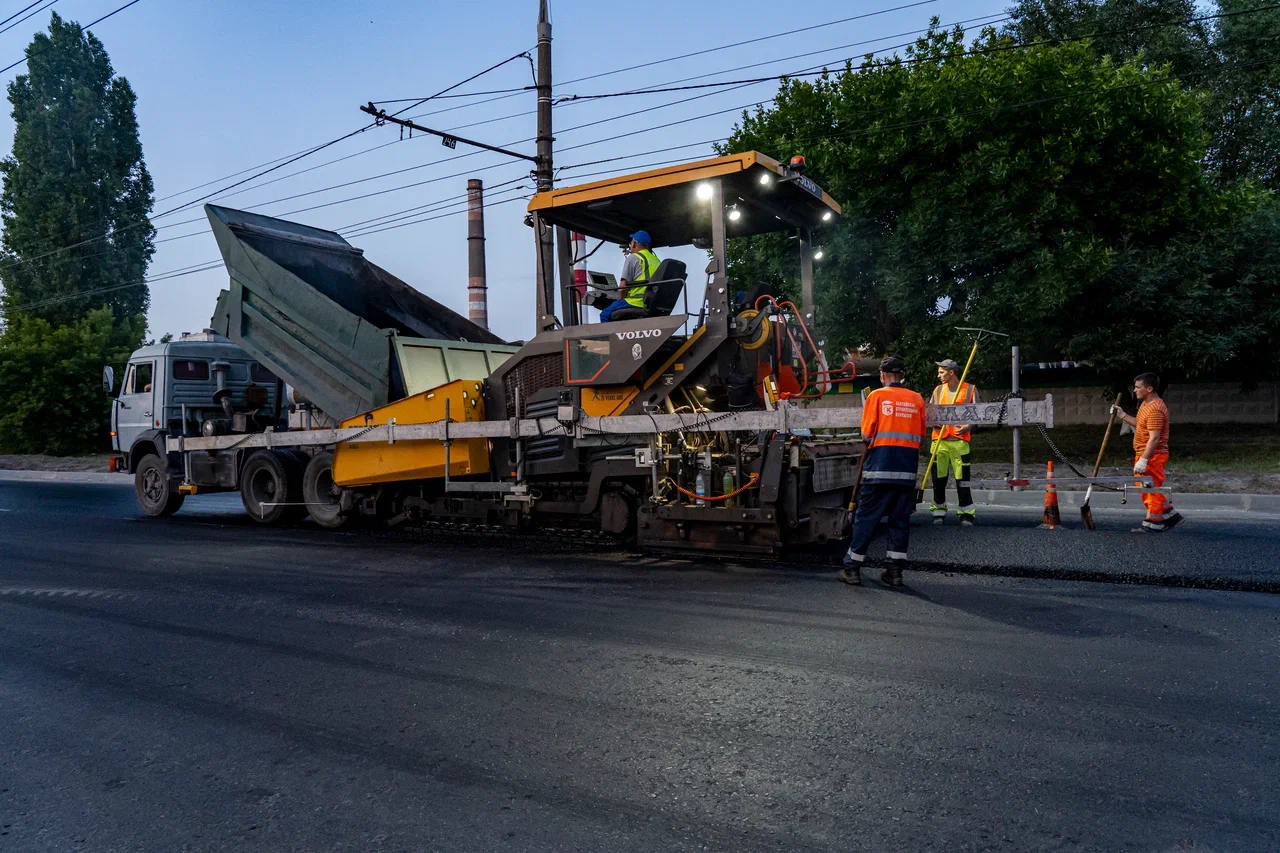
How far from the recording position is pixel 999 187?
49.4ft

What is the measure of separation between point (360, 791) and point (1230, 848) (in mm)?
2526

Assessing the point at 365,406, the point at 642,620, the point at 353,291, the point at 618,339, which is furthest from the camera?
the point at 353,291

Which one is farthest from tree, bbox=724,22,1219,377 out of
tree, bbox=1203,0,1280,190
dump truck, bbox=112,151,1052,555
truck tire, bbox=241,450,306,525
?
tree, bbox=1203,0,1280,190

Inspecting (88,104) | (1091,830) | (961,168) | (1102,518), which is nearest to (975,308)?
(961,168)

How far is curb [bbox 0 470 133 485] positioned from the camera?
815 inches

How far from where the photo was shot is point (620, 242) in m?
8.12

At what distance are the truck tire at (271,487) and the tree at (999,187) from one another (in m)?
7.98

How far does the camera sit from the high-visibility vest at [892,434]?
19.6ft

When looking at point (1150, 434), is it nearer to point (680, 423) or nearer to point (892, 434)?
point (892, 434)

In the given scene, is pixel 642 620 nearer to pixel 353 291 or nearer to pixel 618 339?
pixel 618 339

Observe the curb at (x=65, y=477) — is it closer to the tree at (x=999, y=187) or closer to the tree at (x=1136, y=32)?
the tree at (x=999, y=187)

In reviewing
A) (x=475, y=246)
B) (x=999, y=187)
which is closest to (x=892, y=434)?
(x=999, y=187)

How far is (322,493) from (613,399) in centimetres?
422

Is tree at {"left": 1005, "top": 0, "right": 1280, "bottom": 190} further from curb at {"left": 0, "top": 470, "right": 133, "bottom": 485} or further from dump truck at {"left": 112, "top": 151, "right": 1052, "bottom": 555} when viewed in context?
curb at {"left": 0, "top": 470, "right": 133, "bottom": 485}
